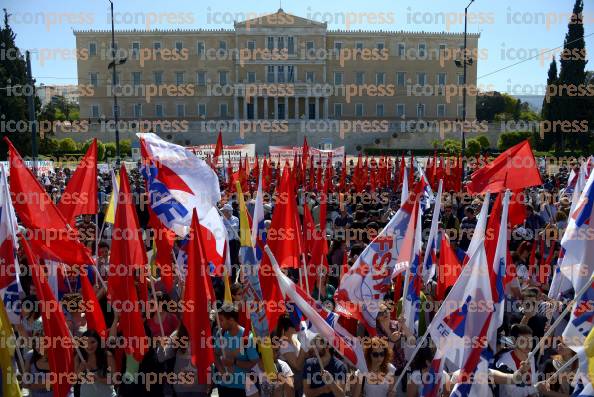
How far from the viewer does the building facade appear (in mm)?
60219

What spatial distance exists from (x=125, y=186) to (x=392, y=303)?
2.68 meters

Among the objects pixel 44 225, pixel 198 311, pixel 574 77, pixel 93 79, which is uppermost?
pixel 93 79

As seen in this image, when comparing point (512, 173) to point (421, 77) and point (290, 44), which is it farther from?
point (421, 77)

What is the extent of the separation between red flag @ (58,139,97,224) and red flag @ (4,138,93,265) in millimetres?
1257

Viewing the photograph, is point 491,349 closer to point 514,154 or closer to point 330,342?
point 330,342

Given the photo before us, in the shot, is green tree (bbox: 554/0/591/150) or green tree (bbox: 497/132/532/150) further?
green tree (bbox: 497/132/532/150)

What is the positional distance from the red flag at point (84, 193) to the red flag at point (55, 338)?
2.80 metres

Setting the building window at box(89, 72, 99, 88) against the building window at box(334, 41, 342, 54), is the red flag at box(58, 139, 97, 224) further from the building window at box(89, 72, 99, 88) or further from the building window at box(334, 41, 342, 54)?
the building window at box(89, 72, 99, 88)

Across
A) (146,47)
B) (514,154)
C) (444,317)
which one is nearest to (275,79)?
(146,47)

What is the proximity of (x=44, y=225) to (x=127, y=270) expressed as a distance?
1.16 metres

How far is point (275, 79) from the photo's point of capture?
60594 mm

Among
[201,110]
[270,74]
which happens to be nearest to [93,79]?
[201,110]

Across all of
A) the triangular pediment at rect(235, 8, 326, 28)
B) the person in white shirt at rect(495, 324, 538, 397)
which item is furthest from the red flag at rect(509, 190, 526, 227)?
the triangular pediment at rect(235, 8, 326, 28)

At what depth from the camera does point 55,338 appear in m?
4.39
